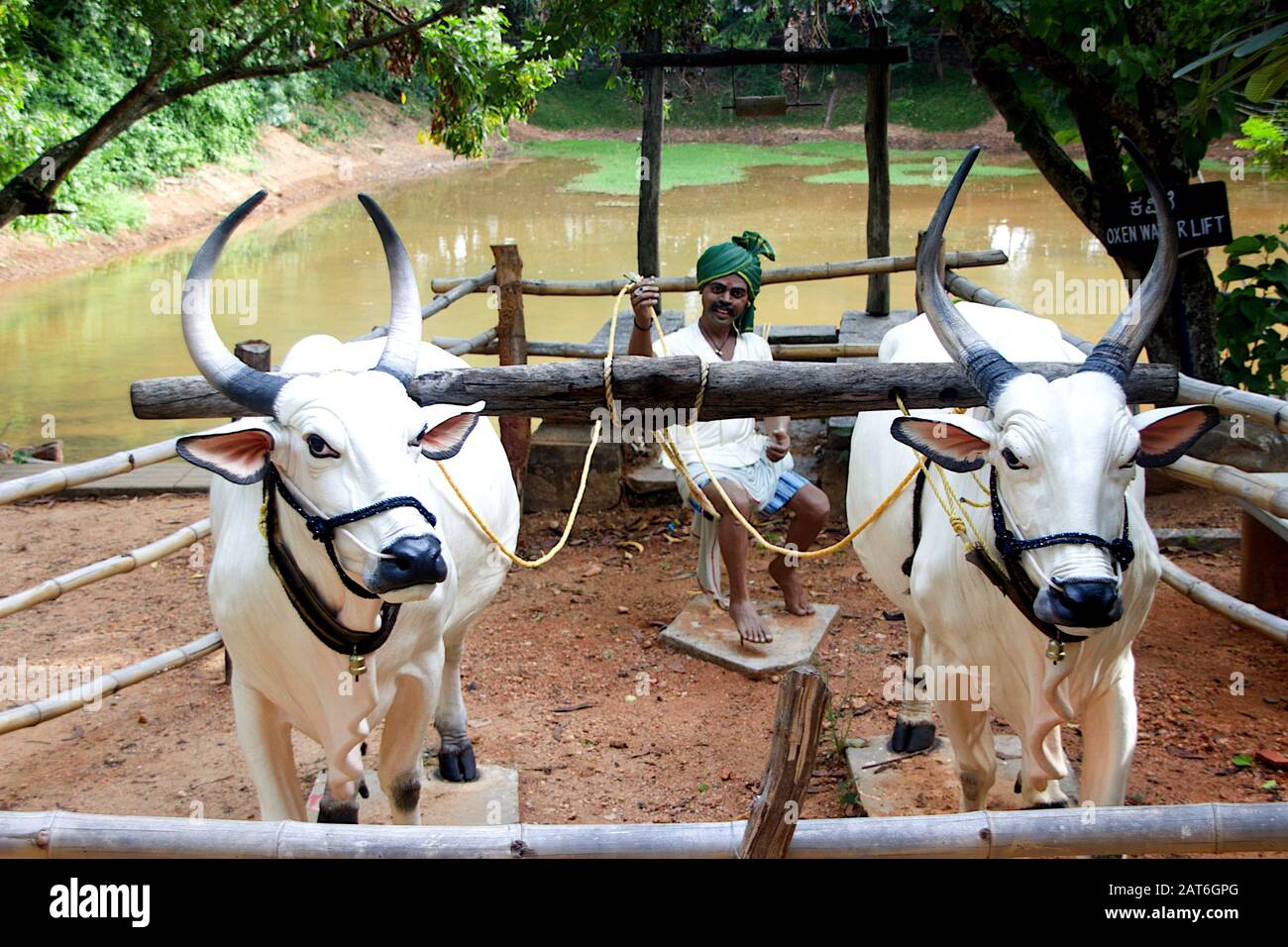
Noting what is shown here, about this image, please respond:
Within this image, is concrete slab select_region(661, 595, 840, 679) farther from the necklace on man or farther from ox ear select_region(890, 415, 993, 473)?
ox ear select_region(890, 415, 993, 473)

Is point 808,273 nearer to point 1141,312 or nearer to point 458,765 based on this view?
point 458,765

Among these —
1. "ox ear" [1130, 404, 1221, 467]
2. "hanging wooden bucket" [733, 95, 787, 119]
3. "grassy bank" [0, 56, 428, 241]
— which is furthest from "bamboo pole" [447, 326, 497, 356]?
"grassy bank" [0, 56, 428, 241]

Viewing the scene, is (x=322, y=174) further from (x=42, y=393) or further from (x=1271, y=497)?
(x=1271, y=497)

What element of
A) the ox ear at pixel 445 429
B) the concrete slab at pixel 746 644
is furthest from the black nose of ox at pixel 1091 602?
the concrete slab at pixel 746 644

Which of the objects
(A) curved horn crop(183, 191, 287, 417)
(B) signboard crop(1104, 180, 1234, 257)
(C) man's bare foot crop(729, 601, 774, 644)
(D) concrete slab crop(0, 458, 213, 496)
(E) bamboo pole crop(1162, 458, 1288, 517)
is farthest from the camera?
(D) concrete slab crop(0, 458, 213, 496)

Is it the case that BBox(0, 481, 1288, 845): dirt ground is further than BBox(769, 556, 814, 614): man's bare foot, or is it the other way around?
BBox(769, 556, 814, 614): man's bare foot

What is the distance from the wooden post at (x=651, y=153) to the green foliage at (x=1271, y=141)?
3.34 meters

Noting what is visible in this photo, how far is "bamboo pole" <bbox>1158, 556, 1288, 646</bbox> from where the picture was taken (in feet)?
13.4

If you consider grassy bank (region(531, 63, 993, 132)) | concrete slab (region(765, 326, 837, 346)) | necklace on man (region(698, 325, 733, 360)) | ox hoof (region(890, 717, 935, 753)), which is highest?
grassy bank (region(531, 63, 993, 132))

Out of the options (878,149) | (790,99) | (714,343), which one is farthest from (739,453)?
(790,99)

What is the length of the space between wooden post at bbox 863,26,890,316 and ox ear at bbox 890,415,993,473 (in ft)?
15.0

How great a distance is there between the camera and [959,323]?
313 cm

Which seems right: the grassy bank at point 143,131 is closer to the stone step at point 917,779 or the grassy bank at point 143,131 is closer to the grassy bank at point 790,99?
the grassy bank at point 790,99
